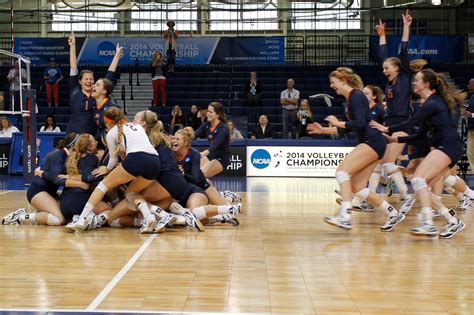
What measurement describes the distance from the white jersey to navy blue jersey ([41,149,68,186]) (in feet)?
2.97

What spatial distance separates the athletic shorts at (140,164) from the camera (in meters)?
7.70

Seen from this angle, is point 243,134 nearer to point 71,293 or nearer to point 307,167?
point 307,167

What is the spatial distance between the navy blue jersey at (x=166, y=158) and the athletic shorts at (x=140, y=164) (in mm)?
372

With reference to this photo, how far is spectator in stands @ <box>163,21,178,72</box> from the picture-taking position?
22.8 m

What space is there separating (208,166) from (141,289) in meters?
5.39

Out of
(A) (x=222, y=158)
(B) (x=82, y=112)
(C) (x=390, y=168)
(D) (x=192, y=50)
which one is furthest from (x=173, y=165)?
(D) (x=192, y=50)

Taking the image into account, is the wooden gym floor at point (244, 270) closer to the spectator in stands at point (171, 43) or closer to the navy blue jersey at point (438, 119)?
the navy blue jersey at point (438, 119)

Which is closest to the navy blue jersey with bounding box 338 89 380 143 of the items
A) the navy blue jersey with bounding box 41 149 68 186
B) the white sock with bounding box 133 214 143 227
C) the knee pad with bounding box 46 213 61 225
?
the white sock with bounding box 133 214 143 227

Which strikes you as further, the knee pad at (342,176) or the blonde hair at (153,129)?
the blonde hair at (153,129)

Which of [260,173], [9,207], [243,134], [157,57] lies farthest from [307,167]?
[9,207]

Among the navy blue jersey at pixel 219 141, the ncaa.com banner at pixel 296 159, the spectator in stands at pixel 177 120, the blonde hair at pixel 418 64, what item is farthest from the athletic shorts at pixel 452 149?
the spectator in stands at pixel 177 120

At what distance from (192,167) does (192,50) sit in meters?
16.1

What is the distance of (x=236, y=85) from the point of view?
2312 centimetres

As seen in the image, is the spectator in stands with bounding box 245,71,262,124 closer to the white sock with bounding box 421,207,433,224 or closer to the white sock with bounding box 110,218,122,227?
the white sock with bounding box 110,218,122,227
